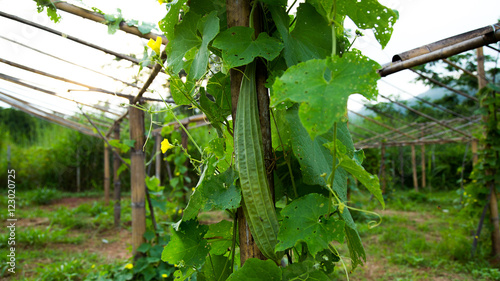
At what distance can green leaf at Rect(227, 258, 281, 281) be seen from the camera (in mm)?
619

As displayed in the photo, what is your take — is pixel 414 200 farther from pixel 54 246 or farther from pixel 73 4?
pixel 73 4

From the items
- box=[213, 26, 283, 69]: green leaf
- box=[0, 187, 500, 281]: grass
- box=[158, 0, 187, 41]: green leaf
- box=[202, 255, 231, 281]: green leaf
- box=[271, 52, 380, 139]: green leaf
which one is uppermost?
box=[158, 0, 187, 41]: green leaf

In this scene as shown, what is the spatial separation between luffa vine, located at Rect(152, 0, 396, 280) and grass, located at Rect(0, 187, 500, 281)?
3296 millimetres

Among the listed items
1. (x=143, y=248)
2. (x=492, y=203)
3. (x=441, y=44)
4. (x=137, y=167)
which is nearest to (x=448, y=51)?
(x=441, y=44)

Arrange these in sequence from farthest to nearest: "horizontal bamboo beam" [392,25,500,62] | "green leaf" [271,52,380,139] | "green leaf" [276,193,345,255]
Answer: "horizontal bamboo beam" [392,25,500,62] → "green leaf" [276,193,345,255] → "green leaf" [271,52,380,139]

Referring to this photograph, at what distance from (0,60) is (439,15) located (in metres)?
3.66

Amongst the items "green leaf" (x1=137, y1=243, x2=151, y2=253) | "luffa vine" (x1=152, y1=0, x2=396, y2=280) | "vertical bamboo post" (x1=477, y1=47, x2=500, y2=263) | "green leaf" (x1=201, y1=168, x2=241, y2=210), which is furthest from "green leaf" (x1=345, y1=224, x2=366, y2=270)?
"vertical bamboo post" (x1=477, y1=47, x2=500, y2=263)

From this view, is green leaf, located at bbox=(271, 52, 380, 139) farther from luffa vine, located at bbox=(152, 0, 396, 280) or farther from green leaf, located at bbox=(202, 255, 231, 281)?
green leaf, located at bbox=(202, 255, 231, 281)

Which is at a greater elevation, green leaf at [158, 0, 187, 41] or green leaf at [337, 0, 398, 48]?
green leaf at [158, 0, 187, 41]

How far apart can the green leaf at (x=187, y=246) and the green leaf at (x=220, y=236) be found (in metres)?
0.04

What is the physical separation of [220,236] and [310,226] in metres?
0.31

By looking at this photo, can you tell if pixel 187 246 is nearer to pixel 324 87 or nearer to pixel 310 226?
pixel 310 226

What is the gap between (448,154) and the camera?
12.3 metres

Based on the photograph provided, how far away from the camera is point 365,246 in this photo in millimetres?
4871
